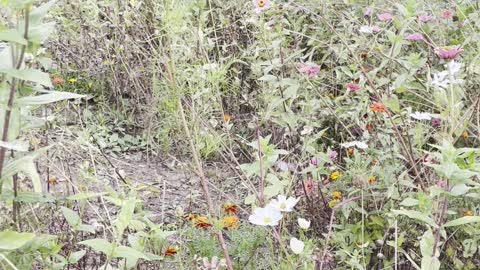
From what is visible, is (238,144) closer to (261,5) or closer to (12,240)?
(261,5)

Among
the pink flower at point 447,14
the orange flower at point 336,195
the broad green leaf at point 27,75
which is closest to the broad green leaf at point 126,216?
the broad green leaf at point 27,75

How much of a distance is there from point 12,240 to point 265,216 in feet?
2.05

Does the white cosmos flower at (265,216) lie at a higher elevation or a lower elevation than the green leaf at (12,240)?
lower

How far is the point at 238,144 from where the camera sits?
2854 mm

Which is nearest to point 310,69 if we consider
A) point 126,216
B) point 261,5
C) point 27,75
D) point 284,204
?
point 261,5

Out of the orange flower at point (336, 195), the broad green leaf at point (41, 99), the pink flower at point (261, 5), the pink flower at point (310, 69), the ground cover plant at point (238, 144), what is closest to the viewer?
the broad green leaf at point (41, 99)

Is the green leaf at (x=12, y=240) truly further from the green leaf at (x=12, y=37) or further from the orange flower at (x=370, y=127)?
the orange flower at (x=370, y=127)

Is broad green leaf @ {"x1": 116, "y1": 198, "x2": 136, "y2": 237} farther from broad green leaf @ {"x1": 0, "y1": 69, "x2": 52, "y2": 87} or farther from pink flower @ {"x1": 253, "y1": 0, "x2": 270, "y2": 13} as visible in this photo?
pink flower @ {"x1": 253, "y1": 0, "x2": 270, "y2": 13}

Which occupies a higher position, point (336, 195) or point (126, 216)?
A: point (126, 216)

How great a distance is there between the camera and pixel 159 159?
2.97 m

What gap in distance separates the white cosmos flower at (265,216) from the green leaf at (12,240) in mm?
584

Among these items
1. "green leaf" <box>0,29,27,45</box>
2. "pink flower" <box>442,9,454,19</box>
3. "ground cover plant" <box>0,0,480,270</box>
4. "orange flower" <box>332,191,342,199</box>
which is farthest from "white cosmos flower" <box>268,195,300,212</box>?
"pink flower" <box>442,9,454,19</box>

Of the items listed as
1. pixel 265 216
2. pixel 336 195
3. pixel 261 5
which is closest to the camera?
pixel 265 216

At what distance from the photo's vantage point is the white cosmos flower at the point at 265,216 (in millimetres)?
1649
